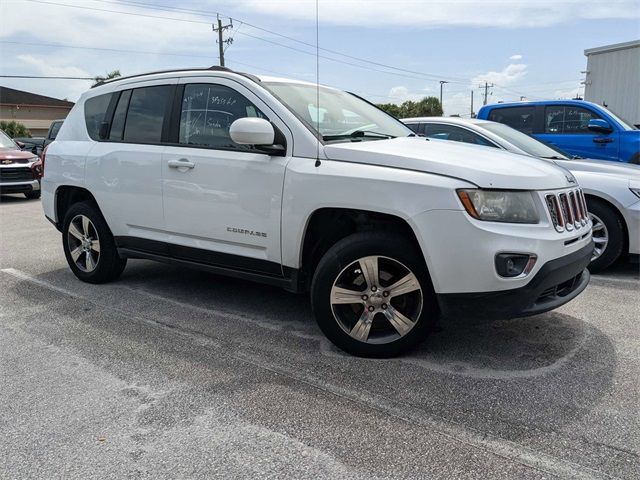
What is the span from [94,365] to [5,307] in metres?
1.80

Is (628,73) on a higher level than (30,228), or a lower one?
higher

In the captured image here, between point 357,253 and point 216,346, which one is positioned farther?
point 216,346

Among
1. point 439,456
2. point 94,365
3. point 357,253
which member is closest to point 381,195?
point 357,253

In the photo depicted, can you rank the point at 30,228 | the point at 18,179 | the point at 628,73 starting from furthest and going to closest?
1. the point at 628,73
2. the point at 18,179
3. the point at 30,228

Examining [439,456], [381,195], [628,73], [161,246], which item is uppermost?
[628,73]

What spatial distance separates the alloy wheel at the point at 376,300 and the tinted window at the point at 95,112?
3015 millimetres

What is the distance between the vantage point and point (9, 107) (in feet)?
169

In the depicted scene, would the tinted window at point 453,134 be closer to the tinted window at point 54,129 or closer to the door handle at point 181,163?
the door handle at point 181,163

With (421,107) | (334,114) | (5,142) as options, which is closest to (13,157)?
(5,142)

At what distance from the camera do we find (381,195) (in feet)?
10.3

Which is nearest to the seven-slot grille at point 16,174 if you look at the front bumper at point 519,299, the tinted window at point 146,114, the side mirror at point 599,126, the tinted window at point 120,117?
the tinted window at point 120,117

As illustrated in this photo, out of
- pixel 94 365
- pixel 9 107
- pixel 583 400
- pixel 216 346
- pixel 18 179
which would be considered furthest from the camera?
pixel 9 107

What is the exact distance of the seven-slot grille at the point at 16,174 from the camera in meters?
12.6

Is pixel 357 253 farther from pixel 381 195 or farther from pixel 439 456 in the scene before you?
pixel 439 456
